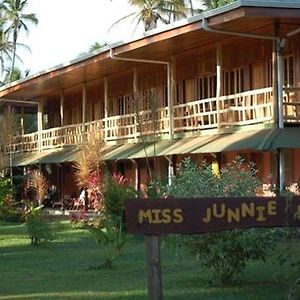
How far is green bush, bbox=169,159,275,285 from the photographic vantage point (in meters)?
9.76

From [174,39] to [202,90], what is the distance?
4.49 metres

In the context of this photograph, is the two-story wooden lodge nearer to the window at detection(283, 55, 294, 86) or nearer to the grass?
the window at detection(283, 55, 294, 86)

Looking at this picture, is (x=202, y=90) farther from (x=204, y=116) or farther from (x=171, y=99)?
(x=204, y=116)

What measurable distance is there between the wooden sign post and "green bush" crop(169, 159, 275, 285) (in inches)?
59.1

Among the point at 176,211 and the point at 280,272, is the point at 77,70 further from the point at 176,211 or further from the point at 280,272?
the point at 176,211

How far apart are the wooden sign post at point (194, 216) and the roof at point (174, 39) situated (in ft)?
33.6

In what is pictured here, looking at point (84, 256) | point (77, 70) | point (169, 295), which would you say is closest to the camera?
point (169, 295)

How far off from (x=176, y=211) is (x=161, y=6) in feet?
143

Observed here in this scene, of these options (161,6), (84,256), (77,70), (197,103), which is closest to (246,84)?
(197,103)

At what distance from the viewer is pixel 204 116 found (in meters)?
22.6

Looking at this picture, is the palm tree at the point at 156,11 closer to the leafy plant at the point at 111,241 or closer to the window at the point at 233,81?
the window at the point at 233,81

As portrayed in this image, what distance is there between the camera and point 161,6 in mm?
50344

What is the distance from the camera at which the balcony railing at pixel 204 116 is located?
20.2m

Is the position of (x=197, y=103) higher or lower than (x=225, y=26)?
lower
